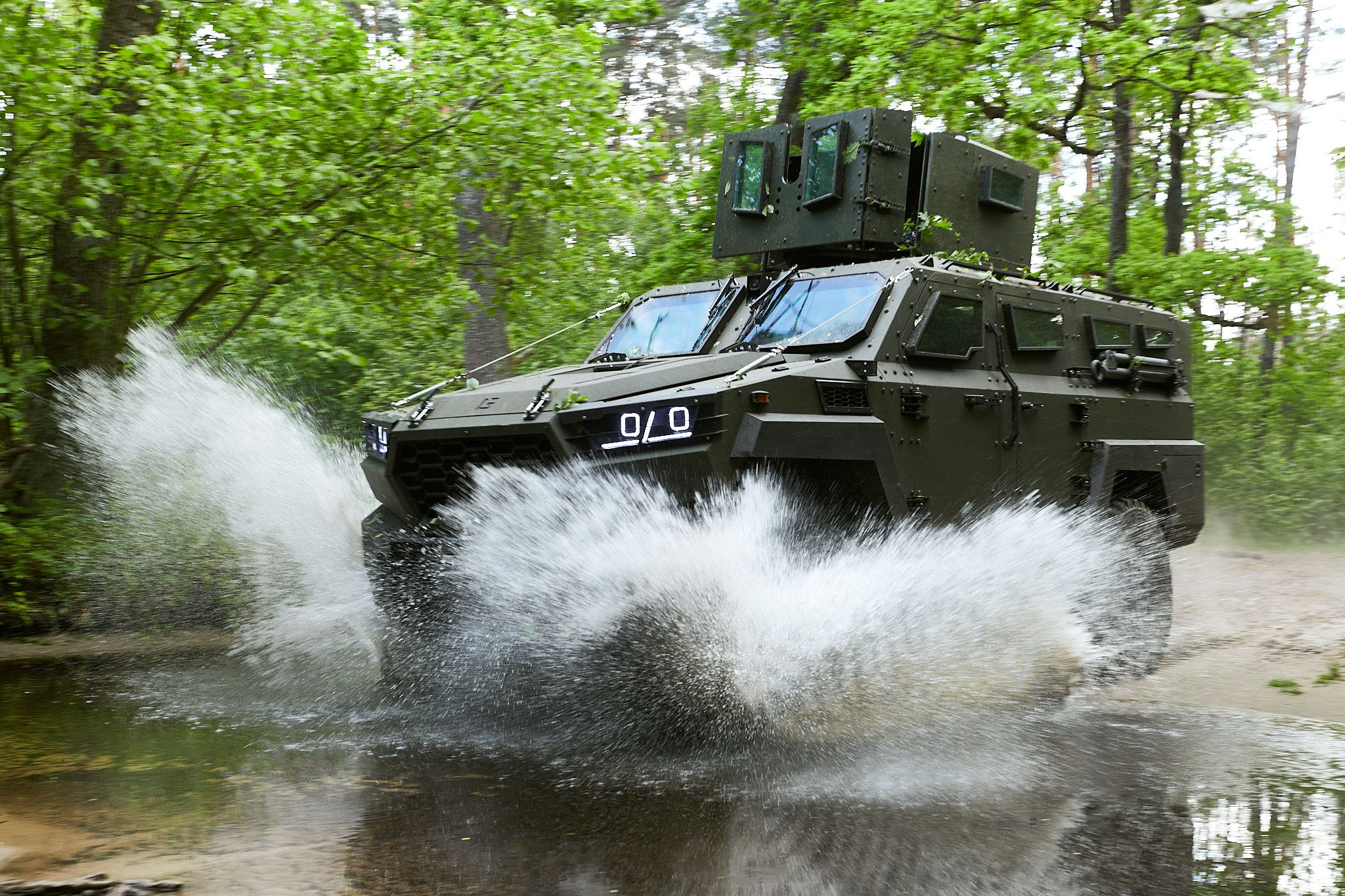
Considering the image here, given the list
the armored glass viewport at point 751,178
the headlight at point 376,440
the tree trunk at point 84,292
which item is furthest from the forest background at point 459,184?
the armored glass viewport at point 751,178

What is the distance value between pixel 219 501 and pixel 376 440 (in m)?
2.28

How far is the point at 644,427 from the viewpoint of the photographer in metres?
5.64

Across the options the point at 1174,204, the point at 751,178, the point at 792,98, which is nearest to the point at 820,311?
the point at 751,178

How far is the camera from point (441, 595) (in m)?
6.73

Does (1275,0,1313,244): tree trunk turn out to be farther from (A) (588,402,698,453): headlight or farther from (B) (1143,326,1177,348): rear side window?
(A) (588,402,698,453): headlight

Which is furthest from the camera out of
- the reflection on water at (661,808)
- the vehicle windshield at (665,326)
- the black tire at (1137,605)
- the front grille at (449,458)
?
the black tire at (1137,605)

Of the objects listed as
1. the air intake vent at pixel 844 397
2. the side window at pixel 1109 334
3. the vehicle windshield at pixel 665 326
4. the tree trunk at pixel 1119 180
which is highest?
the tree trunk at pixel 1119 180

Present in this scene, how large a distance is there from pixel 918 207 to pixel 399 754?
4816mm

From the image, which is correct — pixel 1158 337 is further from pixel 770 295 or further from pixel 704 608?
pixel 704 608

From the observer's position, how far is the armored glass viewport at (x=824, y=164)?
788 centimetres

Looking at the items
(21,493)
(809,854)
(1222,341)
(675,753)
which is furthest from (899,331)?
(1222,341)

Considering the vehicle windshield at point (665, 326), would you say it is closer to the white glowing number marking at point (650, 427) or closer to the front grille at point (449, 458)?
the front grille at point (449, 458)

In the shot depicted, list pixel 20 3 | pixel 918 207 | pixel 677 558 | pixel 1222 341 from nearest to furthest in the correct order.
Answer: pixel 677 558, pixel 20 3, pixel 918 207, pixel 1222 341

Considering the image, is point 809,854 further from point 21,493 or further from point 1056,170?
point 1056,170
